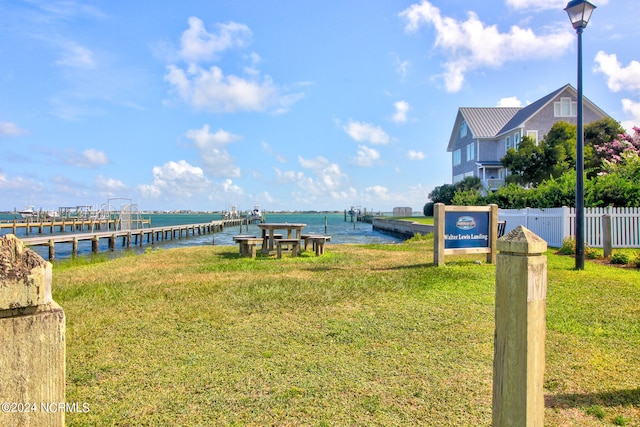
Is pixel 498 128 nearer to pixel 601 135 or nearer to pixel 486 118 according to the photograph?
pixel 486 118

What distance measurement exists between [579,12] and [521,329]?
10.2 metres

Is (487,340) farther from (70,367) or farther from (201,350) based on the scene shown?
(70,367)

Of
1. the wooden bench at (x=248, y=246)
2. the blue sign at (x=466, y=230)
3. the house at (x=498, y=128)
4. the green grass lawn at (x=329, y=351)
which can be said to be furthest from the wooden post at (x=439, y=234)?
the house at (x=498, y=128)

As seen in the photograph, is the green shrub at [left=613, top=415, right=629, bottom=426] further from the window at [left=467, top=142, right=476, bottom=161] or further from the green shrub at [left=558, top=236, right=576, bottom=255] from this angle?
the window at [left=467, top=142, right=476, bottom=161]

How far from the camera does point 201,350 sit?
189 inches

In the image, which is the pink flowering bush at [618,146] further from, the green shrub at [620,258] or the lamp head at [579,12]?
the lamp head at [579,12]

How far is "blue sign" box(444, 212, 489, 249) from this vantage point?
1089cm

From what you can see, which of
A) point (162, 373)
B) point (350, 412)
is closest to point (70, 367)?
point (162, 373)

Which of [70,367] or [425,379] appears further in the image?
[70,367]

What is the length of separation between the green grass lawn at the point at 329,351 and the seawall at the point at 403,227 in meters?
20.7

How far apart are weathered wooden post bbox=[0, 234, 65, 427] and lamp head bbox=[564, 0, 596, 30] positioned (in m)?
11.7

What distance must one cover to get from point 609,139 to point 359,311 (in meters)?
29.2

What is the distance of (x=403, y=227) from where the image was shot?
37.8m

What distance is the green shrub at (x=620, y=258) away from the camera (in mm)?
10773
